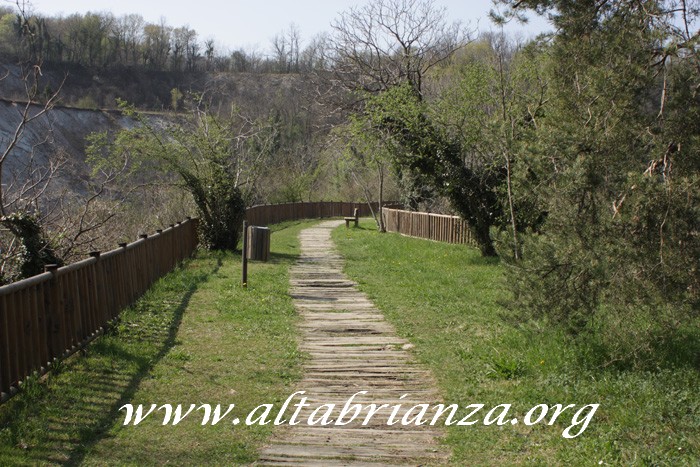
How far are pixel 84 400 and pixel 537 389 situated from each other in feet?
Answer: 14.1

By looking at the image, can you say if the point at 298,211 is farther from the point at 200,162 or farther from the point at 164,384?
the point at 164,384

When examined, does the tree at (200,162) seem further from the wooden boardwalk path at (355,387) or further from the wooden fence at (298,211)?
the wooden fence at (298,211)

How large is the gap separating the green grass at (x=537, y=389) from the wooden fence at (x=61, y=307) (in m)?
3.84

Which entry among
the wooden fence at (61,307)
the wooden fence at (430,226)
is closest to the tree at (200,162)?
the wooden fence at (430,226)

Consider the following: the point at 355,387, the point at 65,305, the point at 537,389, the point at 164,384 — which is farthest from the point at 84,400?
the point at 537,389

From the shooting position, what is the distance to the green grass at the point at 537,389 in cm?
586

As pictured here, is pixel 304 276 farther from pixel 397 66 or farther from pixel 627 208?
pixel 397 66

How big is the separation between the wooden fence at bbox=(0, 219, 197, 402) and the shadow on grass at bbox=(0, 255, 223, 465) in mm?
219

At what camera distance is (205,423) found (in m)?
6.68

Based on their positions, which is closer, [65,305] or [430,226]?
[65,305]

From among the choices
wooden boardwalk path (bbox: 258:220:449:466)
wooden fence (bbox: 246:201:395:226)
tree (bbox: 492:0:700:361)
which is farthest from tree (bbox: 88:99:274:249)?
tree (bbox: 492:0:700:361)

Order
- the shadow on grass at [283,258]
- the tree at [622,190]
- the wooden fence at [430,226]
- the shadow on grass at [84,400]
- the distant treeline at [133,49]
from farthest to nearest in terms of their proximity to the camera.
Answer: the distant treeline at [133,49]
the wooden fence at [430,226]
the shadow on grass at [283,258]
the tree at [622,190]
the shadow on grass at [84,400]

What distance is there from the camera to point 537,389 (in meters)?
7.47

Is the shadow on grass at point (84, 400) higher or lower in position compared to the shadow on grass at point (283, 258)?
higher
